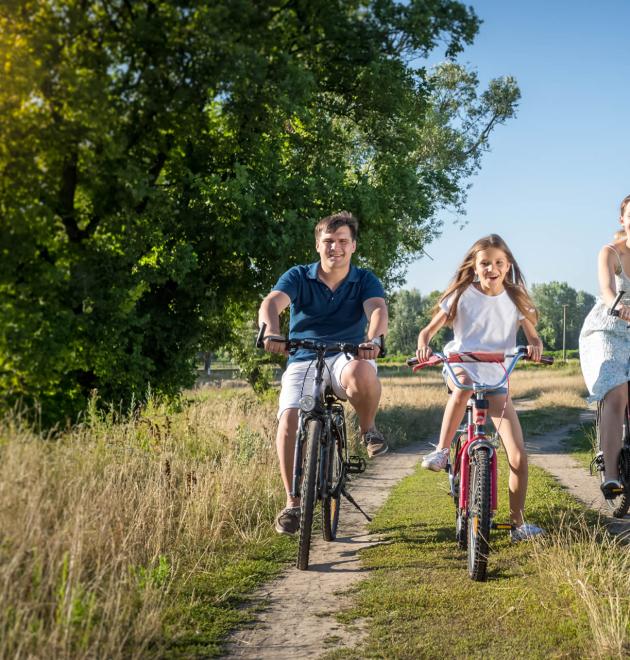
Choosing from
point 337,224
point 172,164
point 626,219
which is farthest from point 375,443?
point 172,164

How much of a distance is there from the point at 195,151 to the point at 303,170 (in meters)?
2.27

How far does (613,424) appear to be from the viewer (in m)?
6.23

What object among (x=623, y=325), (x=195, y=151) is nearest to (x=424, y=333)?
(x=623, y=325)

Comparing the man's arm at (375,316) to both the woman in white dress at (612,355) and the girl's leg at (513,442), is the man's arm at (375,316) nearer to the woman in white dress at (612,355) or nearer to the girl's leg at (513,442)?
the girl's leg at (513,442)

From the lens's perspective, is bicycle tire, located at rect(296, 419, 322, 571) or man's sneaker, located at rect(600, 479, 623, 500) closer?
bicycle tire, located at rect(296, 419, 322, 571)

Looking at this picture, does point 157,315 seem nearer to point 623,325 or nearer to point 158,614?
point 623,325

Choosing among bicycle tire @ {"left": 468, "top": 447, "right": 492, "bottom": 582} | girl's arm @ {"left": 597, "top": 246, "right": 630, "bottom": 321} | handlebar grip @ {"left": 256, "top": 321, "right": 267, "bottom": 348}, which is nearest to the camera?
bicycle tire @ {"left": 468, "top": 447, "right": 492, "bottom": 582}

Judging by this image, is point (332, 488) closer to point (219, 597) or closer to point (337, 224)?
point (219, 597)

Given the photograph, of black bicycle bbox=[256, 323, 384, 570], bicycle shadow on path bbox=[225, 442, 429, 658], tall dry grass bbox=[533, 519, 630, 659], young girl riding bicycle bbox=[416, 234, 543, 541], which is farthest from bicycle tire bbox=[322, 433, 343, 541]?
tall dry grass bbox=[533, 519, 630, 659]

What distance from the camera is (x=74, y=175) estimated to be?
10977 millimetres

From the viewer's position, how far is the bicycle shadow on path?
3.87 m

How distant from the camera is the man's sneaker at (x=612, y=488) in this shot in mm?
6082

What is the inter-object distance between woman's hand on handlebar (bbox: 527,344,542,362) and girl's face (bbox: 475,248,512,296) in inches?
19.8

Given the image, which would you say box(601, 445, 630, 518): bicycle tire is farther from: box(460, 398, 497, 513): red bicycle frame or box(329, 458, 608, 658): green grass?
box(460, 398, 497, 513): red bicycle frame
